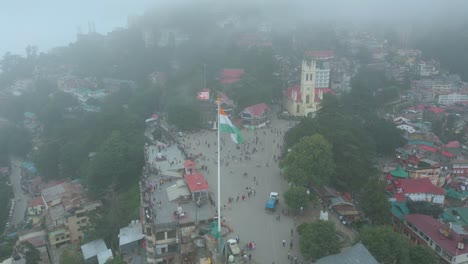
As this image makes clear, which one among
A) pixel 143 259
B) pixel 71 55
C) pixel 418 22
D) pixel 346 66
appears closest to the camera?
pixel 143 259

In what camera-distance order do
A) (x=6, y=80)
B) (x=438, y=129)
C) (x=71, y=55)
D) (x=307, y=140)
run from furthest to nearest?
1. (x=71, y=55)
2. (x=6, y=80)
3. (x=438, y=129)
4. (x=307, y=140)

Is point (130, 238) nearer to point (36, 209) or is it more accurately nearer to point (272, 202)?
point (272, 202)

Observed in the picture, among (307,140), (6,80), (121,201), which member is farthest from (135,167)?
(6,80)

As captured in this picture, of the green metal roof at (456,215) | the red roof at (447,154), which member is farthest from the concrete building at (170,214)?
the red roof at (447,154)

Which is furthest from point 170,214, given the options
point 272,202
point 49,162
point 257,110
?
point 49,162

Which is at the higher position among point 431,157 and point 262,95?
point 262,95

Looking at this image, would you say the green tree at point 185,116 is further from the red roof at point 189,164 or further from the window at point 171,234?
the window at point 171,234

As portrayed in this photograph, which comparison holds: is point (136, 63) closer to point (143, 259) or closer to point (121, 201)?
point (121, 201)
